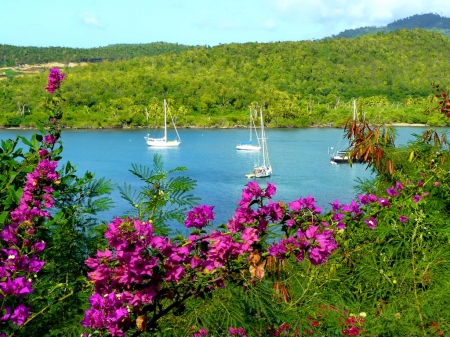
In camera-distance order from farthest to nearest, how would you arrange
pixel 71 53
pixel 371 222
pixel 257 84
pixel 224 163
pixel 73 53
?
pixel 73 53 → pixel 71 53 → pixel 257 84 → pixel 224 163 → pixel 371 222

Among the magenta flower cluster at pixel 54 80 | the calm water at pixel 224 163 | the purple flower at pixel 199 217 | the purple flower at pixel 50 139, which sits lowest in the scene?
the calm water at pixel 224 163

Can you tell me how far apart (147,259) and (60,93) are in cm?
117

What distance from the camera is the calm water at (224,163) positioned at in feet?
66.0

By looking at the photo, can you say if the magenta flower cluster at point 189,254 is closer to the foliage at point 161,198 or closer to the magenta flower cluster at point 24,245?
the magenta flower cluster at point 24,245

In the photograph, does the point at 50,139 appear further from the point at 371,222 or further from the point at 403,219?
the point at 403,219

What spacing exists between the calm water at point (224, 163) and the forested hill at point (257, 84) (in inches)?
378

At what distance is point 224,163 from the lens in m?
29.4

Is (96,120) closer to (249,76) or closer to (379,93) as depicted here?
(249,76)

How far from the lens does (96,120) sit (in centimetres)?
5725

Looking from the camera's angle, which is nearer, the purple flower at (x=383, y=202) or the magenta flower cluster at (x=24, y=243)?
the magenta flower cluster at (x=24, y=243)

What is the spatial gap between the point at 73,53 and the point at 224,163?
3359 inches

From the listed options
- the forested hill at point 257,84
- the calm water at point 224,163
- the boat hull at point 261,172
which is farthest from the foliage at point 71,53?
the boat hull at point 261,172

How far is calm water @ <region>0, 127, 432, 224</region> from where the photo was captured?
2012 centimetres

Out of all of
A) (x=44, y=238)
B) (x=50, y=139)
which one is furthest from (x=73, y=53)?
(x=44, y=238)
